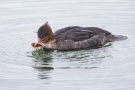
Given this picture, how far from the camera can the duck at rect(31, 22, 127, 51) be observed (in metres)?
15.6

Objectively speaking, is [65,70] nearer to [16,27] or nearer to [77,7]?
[16,27]

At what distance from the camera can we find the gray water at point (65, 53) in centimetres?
1259

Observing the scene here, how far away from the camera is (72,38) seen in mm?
15891

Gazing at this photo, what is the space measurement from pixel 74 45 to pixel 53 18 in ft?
10.8

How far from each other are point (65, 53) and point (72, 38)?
0.81 meters

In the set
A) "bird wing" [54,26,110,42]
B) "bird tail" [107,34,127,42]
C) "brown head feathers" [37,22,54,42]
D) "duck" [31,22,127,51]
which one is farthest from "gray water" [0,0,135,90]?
"bird wing" [54,26,110,42]

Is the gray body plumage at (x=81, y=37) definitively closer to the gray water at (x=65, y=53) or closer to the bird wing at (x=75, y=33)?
the bird wing at (x=75, y=33)

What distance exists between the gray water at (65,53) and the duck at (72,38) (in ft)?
1.05

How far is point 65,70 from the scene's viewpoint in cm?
1342

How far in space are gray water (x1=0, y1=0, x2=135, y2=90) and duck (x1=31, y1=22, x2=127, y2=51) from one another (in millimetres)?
321

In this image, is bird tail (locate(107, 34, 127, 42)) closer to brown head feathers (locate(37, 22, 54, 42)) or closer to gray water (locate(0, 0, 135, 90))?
gray water (locate(0, 0, 135, 90))

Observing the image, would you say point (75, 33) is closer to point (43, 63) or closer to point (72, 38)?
point (72, 38)

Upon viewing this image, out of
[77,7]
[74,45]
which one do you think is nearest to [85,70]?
[74,45]

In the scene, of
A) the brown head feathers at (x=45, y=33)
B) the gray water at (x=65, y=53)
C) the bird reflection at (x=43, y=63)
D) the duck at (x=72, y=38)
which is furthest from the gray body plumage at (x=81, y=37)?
the bird reflection at (x=43, y=63)
